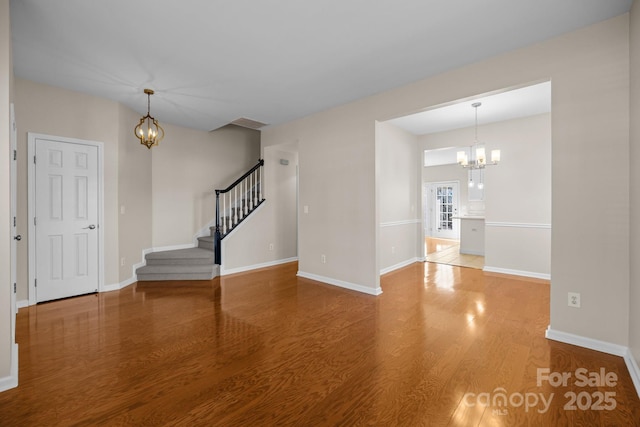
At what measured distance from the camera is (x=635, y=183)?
225 cm

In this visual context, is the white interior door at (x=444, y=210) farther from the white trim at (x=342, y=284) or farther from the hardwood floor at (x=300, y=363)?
the white trim at (x=342, y=284)

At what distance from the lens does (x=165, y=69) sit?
3379 millimetres

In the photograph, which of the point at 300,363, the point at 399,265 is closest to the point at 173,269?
the point at 300,363

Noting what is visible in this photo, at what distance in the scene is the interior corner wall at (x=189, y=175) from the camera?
5707mm

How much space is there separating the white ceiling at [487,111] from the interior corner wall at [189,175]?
375 cm

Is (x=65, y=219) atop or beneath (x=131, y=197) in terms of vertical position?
beneath

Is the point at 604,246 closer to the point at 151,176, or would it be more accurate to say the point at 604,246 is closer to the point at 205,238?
the point at 205,238

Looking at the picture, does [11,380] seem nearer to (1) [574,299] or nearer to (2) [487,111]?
(1) [574,299]

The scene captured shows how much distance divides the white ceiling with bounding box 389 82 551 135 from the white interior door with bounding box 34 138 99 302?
5.07 metres

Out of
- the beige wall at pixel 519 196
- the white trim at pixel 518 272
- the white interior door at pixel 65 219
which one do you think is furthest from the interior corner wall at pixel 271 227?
the white trim at pixel 518 272

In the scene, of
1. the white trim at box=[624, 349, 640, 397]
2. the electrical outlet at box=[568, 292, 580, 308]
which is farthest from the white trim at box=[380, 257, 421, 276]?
the white trim at box=[624, 349, 640, 397]

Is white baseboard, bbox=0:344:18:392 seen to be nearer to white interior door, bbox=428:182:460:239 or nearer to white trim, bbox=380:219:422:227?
white trim, bbox=380:219:422:227

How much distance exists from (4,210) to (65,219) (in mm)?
2317

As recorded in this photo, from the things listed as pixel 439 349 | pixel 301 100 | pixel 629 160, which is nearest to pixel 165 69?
pixel 301 100
